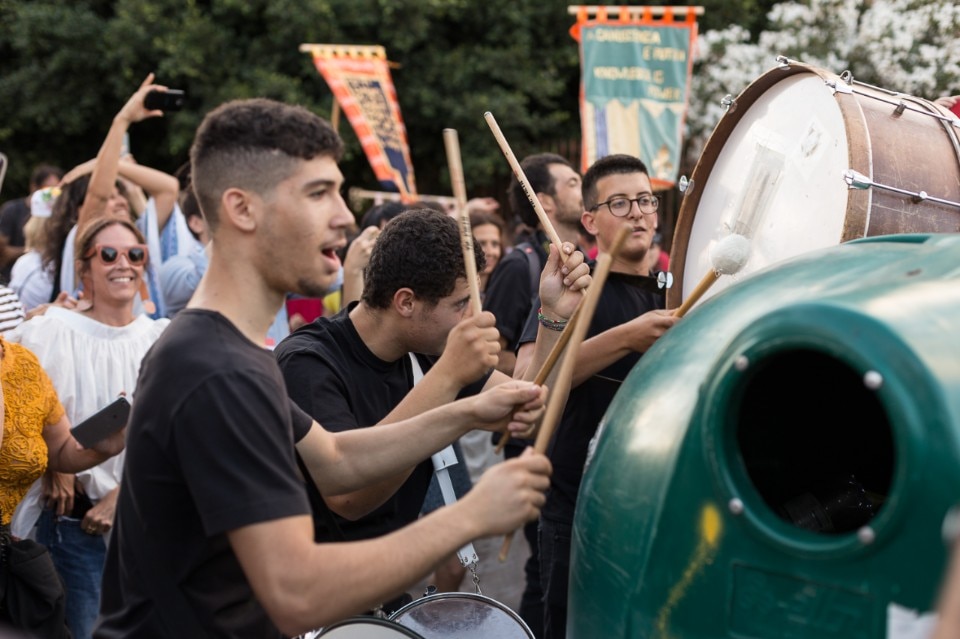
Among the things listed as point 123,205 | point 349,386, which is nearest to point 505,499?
point 349,386

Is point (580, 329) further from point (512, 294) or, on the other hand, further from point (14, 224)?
point (14, 224)

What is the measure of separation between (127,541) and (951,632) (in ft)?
5.16

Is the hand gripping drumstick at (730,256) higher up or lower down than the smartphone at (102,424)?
higher up

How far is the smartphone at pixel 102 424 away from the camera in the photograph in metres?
4.18

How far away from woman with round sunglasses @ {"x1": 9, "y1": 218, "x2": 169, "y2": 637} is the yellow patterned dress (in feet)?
1.59

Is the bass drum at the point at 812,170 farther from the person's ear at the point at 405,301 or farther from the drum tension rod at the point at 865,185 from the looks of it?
the person's ear at the point at 405,301

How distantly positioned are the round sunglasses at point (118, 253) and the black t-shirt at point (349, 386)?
1.78 m

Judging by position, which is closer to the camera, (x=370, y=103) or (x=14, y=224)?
(x=14, y=224)

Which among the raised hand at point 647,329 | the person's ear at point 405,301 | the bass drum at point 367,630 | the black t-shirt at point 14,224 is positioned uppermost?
the person's ear at point 405,301

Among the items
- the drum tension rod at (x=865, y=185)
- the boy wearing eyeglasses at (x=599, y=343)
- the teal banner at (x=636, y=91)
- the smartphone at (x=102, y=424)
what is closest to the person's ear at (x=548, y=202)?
the boy wearing eyeglasses at (x=599, y=343)

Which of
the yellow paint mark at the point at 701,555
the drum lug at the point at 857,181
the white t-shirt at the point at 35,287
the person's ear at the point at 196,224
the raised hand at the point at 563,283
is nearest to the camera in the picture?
the yellow paint mark at the point at 701,555

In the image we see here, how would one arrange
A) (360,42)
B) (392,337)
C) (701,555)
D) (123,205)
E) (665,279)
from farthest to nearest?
(360,42) < (123,205) < (665,279) < (392,337) < (701,555)

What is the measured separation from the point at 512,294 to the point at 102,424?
2.11 meters

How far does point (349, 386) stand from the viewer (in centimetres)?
343
